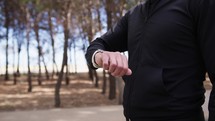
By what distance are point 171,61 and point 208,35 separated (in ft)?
0.69

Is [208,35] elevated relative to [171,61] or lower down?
elevated

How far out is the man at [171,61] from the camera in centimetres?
156

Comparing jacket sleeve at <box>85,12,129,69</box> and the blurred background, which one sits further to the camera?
the blurred background

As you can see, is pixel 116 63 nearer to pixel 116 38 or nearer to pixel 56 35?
pixel 116 38

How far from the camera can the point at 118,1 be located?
14.2 m

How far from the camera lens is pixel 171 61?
5.47 feet

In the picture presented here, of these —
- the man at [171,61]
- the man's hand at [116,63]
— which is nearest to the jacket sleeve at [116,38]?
the man at [171,61]

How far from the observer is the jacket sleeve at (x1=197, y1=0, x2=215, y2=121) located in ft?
4.99

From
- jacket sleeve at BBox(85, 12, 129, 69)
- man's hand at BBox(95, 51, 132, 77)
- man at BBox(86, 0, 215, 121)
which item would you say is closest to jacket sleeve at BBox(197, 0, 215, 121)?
man at BBox(86, 0, 215, 121)

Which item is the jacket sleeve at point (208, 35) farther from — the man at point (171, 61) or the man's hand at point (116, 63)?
the man's hand at point (116, 63)

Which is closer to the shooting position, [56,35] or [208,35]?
[208,35]

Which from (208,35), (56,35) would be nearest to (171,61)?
(208,35)

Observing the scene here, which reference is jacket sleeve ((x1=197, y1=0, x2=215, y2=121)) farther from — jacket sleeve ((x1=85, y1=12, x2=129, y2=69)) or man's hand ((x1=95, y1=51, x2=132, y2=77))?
jacket sleeve ((x1=85, y1=12, x2=129, y2=69))

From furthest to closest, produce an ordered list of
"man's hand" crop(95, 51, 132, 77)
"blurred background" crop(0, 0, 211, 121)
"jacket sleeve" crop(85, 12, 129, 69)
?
"blurred background" crop(0, 0, 211, 121) → "jacket sleeve" crop(85, 12, 129, 69) → "man's hand" crop(95, 51, 132, 77)
